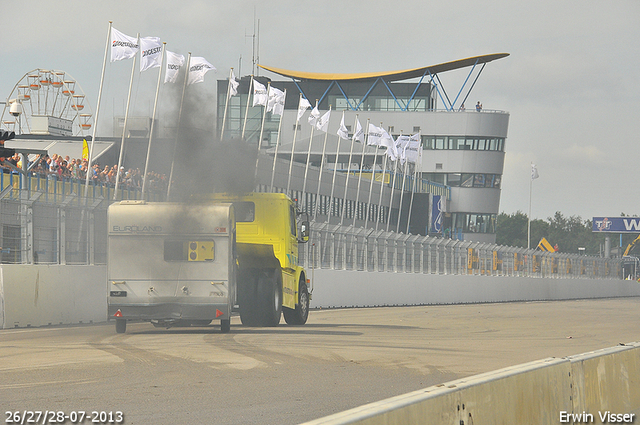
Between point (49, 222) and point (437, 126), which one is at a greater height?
point (437, 126)

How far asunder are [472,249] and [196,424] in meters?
43.4

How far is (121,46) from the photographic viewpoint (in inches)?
1272

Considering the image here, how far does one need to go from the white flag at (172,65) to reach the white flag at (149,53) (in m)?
0.59

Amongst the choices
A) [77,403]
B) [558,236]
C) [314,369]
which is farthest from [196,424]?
[558,236]

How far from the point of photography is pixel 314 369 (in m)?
13.0

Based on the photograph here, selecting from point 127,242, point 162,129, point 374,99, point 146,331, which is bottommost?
point 146,331

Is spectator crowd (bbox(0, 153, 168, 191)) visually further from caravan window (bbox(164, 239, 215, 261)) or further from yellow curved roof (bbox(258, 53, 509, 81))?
yellow curved roof (bbox(258, 53, 509, 81))

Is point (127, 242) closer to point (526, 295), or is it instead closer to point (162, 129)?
point (162, 129)

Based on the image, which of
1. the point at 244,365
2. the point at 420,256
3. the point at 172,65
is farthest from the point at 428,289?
the point at 244,365

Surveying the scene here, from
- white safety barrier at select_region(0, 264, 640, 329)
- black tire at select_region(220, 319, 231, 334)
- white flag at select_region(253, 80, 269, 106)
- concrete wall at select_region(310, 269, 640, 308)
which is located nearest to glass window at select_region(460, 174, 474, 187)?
white safety barrier at select_region(0, 264, 640, 329)

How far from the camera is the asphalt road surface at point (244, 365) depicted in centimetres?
937

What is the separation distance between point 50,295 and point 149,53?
14.5 meters

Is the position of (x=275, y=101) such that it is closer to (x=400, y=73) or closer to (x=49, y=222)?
A: (x=49, y=222)

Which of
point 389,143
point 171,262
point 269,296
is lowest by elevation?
point 269,296
